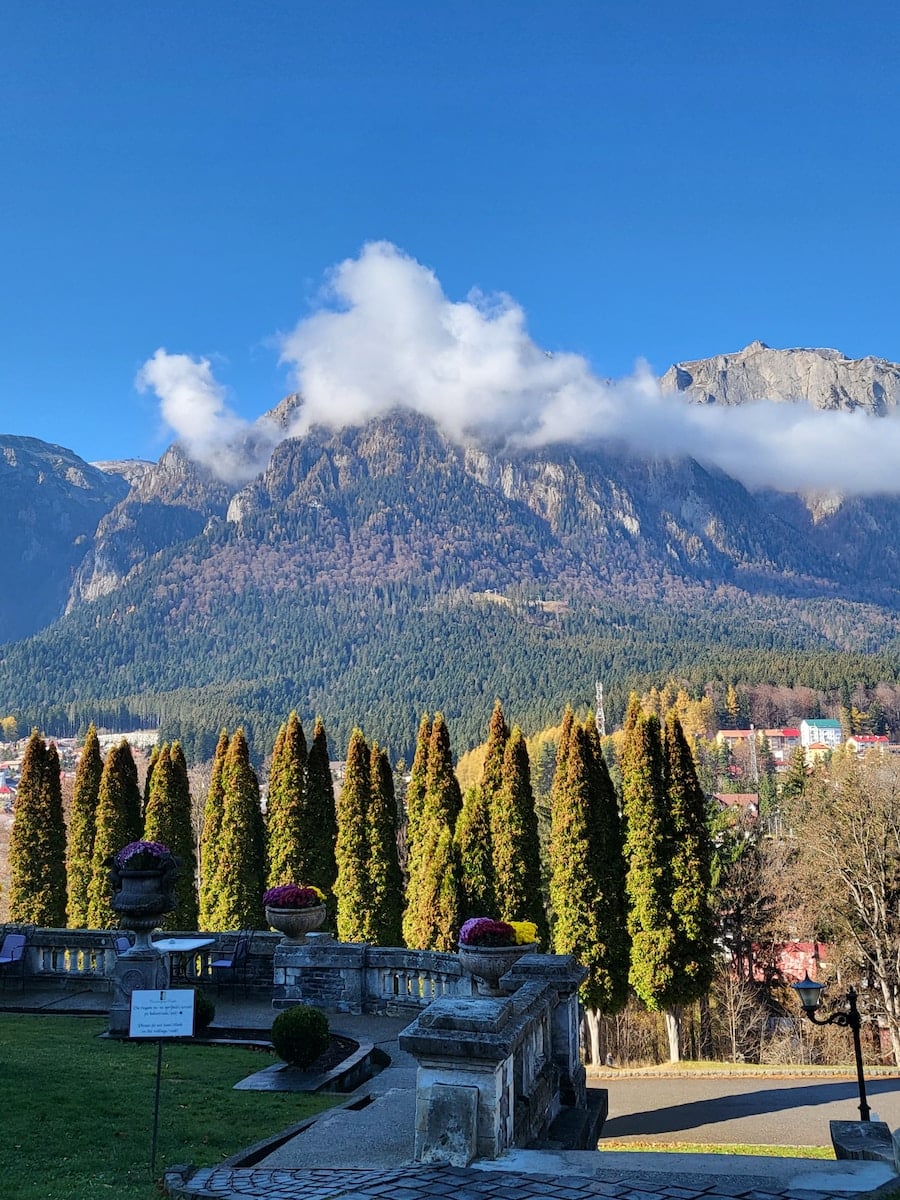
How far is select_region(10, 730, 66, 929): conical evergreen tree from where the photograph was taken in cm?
3191

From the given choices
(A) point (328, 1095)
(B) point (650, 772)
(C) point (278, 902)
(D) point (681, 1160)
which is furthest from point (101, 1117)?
(B) point (650, 772)

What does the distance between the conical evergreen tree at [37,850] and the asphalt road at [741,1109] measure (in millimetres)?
19640

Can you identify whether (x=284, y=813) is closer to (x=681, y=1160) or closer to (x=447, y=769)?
(x=447, y=769)

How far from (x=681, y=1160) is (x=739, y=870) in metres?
37.0

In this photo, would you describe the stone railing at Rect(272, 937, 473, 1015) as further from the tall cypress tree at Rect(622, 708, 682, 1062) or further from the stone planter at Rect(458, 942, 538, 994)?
the tall cypress tree at Rect(622, 708, 682, 1062)

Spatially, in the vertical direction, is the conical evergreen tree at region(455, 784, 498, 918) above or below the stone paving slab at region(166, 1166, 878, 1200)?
below

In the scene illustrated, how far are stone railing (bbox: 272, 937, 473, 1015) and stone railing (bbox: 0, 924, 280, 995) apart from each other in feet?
5.01

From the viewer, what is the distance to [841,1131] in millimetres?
7355

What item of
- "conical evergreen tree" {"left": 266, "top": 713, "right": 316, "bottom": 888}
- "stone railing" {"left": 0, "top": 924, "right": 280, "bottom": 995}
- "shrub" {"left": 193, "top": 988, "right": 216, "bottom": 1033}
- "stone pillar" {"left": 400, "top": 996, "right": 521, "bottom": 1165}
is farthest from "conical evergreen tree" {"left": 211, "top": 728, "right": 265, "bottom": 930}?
"stone pillar" {"left": 400, "top": 996, "right": 521, "bottom": 1165}

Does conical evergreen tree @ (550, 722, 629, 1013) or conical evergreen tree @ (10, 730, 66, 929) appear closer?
conical evergreen tree @ (550, 722, 629, 1013)

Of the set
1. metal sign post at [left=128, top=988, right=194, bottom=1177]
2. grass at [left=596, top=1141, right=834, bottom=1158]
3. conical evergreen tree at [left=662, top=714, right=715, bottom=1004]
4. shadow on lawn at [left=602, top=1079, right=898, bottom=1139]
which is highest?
metal sign post at [left=128, top=988, right=194, bottom=1177]

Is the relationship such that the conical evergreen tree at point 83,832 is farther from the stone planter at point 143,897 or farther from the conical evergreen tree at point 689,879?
the conical evergreen tree at point 689,879

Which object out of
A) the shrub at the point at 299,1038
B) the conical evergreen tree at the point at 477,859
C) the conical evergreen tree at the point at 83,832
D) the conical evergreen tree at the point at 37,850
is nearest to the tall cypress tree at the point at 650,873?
the conical evergreen tree at the point at 477,859

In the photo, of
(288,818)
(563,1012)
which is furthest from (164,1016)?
(288,818)
